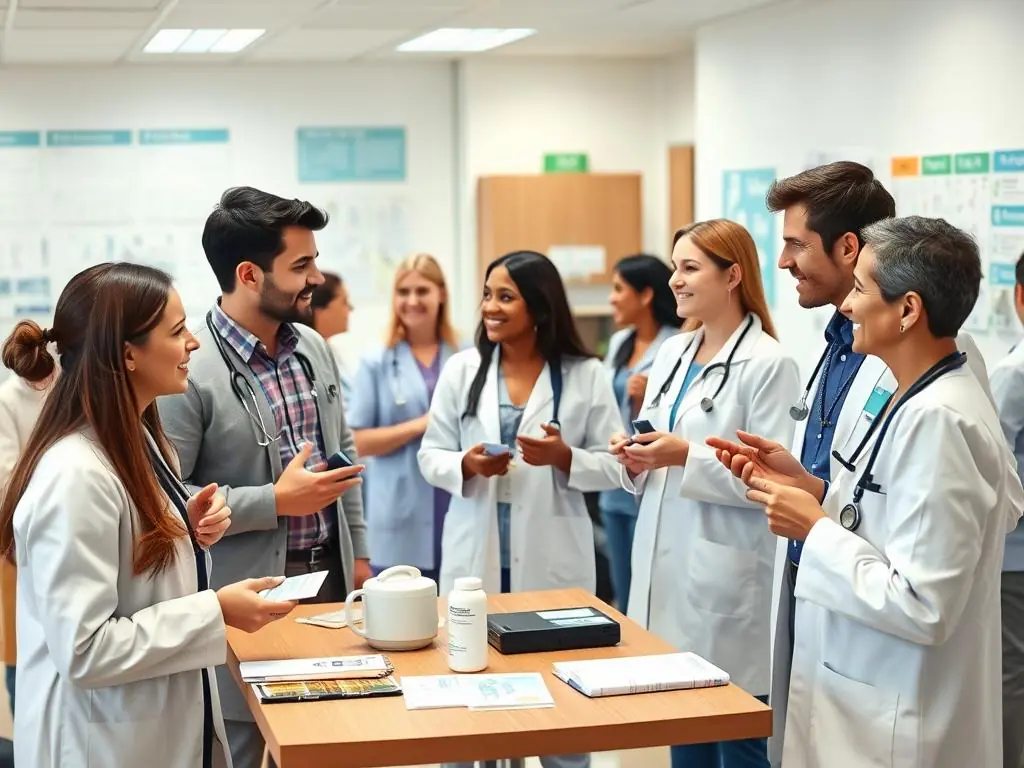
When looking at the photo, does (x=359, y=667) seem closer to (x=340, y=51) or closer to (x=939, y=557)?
(x=939, y=557)

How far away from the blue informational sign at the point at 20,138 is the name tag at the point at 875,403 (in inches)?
225

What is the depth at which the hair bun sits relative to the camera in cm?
230

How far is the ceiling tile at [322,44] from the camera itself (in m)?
6.02

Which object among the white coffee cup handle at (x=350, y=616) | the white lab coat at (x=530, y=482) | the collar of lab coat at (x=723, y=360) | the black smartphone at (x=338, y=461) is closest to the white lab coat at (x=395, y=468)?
the white lab coat at (x=530, y=482)

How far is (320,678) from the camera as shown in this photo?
2350mm

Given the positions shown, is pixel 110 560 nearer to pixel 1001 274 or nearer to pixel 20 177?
pixel 1001 274

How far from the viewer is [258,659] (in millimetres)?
2484

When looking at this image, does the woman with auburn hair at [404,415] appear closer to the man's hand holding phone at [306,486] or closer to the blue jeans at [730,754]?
the blue jeans at [730,754]

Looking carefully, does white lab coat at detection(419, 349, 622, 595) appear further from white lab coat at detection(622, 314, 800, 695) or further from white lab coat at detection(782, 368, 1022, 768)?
white lab coat at detection(782, 368, 1022, 768)

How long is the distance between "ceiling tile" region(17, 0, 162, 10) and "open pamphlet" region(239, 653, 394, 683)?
329cm

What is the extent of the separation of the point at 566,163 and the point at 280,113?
1663 millimetres

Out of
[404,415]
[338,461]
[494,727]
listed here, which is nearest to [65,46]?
[404,415]

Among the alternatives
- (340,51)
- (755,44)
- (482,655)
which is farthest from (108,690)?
(340,51)

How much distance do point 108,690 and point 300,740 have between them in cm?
37
